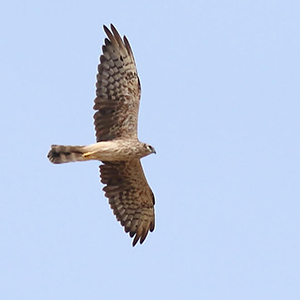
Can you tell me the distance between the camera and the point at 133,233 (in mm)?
19969

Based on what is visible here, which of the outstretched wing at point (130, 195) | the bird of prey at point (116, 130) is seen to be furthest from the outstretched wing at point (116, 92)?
the outstretched wing at point (130, 195)

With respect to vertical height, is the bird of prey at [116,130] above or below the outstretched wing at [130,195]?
above

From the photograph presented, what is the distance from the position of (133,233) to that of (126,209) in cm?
53

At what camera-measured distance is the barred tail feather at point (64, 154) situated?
1864cm

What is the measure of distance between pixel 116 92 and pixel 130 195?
2.29m

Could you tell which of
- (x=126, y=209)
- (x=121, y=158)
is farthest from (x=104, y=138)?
(x=126, y=209)

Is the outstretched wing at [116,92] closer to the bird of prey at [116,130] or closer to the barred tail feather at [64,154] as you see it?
the bird of prey at [116,130]

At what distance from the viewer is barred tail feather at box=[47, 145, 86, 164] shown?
18641 millimetres

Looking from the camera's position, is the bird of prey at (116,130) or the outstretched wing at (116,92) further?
the outstretched wing at (116,92)

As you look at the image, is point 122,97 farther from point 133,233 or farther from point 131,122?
point 133,233

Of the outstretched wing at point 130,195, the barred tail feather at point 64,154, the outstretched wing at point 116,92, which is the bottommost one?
the outstretched wing at point 130,195

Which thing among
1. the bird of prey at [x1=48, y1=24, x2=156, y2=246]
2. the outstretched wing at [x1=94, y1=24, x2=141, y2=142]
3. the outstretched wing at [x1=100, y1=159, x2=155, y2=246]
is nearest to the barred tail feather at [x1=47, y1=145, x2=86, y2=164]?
the bird of prey at [x1=48, y1=24, x2=156, y2=246]

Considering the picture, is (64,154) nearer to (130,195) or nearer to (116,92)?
(116,92)

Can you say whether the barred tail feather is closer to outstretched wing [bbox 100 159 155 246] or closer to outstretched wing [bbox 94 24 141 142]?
outstretched wing [bbox 94 24 141 142]
